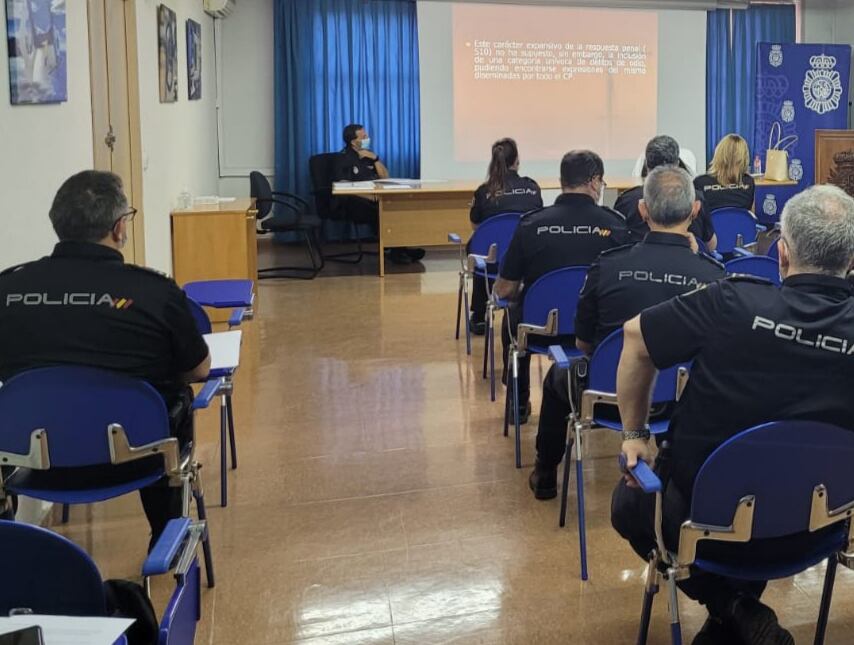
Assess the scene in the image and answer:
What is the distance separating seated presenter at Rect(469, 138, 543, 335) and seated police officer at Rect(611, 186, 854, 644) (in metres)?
3.65

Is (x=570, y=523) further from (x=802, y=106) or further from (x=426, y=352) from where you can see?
(x=802, y=106)

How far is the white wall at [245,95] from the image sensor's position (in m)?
8.92

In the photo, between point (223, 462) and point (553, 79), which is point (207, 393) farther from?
point (553, 79)

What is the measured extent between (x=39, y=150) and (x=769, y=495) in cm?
286

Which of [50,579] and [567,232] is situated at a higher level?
[567,232]

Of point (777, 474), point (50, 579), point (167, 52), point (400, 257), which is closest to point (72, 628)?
point (50, 579)

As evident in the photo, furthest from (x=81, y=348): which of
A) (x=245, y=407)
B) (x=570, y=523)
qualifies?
(x=245, y=407)

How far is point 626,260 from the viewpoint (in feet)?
8.55

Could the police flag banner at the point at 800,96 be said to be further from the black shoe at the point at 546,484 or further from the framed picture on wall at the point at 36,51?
the framed picture on wall at the point at 36,51

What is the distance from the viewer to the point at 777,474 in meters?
1.66

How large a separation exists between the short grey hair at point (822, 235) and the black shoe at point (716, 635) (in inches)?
33.9

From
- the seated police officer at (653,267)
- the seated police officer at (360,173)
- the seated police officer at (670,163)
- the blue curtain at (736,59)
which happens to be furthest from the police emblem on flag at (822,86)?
the seated police officer at (653,267)

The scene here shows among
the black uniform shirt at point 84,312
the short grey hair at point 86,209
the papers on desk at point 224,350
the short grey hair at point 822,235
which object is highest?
the short grey hair at point 86,209

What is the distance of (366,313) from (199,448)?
2.59 m
